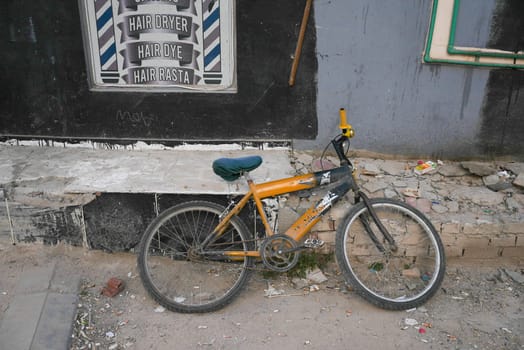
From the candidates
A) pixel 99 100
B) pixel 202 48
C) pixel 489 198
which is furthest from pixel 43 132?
pixel 489 198

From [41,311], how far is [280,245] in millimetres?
1977

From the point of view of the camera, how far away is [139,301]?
4.19 m

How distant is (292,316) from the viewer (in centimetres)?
405

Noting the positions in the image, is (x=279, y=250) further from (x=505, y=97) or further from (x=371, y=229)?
(x=505, y=97)

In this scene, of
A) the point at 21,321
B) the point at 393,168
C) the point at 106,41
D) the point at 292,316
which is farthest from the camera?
the point at 393,168

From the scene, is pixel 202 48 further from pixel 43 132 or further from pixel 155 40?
pixel 43 132

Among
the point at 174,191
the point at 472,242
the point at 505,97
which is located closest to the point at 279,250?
the point at 174,191

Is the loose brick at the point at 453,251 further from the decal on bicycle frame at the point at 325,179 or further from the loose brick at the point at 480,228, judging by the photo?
the decal on bicycle frame at the point at 325,179

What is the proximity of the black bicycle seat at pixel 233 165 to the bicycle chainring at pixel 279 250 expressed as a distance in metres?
0.62

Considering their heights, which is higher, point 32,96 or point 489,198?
point 32,96

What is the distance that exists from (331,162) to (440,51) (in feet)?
5.13

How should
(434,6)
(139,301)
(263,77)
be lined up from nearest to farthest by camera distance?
(139,301)
(434,6)
(263,77)

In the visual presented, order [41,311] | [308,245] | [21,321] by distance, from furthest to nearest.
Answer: [308,245]
[41,311]
[21,321]

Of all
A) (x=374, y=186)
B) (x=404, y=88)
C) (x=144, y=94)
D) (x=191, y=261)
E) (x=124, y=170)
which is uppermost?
(x=404, y=88)
